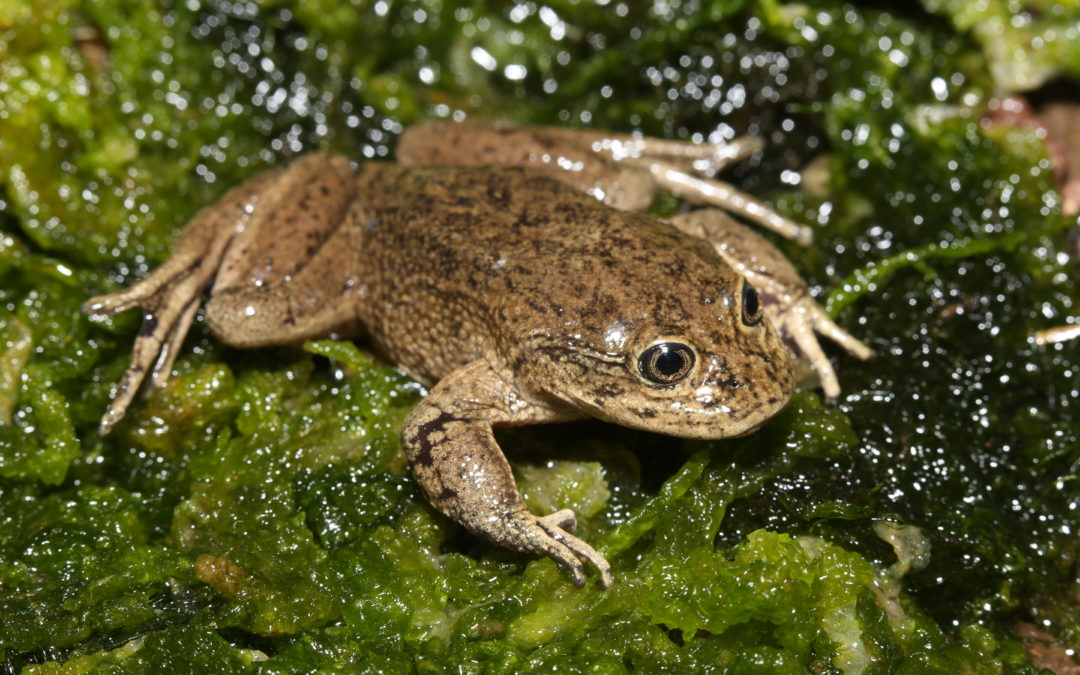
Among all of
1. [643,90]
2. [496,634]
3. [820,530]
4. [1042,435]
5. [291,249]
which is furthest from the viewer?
[643,90]

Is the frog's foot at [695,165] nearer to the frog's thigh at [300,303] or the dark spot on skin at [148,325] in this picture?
the frog's thigh at [300,303]

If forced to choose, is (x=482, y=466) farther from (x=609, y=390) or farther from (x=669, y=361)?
(x=669, y=361)

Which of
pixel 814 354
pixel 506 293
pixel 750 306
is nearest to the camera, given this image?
pixel 750 306

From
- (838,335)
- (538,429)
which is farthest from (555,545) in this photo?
(838,335)

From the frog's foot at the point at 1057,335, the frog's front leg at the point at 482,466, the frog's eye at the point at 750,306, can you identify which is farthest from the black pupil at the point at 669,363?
the frog's foot at the point at 1057,335

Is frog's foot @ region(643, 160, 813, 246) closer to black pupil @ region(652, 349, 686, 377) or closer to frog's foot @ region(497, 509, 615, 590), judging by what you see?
black pupil @ region(652, 349, 686, 377)

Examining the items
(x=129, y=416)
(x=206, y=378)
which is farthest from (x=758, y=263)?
(x=129, y=416)

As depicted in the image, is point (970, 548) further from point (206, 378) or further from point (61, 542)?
point (61, 542)
